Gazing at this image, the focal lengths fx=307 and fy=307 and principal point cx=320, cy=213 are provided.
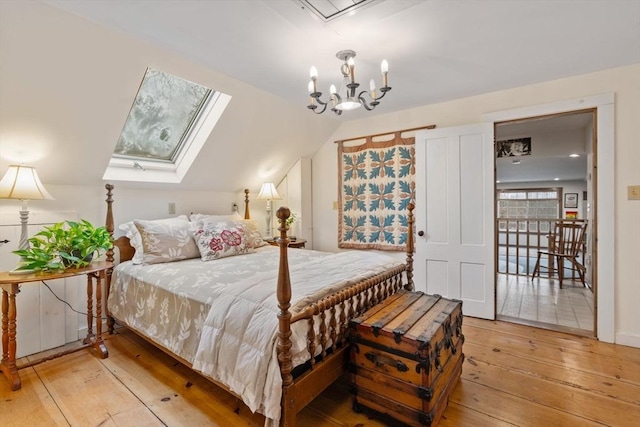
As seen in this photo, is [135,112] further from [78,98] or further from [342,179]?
[342,179]

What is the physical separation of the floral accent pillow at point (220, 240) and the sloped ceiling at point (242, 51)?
3.26ft

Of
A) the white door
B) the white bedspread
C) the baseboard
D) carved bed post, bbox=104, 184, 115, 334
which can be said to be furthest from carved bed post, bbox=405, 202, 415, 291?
carved bed post, bbox=104, 184, 115, 334

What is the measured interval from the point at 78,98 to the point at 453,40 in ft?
8.83

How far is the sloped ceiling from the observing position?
1765 mm

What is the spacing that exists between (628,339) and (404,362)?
2432 millimetres

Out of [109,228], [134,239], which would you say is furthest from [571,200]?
[109,228]

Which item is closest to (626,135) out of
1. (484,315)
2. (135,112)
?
(484,315)

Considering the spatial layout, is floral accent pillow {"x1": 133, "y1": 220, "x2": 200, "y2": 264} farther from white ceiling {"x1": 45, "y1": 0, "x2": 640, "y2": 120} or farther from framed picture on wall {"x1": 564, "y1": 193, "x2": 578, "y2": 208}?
framed picture on wall {"x1": 564, "y1": 193, "x2": 578, "y2": 208}

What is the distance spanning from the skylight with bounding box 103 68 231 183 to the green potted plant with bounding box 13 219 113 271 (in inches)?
31.1

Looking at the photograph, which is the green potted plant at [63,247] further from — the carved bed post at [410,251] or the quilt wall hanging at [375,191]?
the quilt wall hanging at [375,191]

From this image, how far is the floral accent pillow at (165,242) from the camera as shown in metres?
2.62

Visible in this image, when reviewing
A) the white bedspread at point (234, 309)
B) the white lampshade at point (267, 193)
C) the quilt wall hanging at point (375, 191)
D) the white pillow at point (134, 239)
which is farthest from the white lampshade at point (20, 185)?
the quilt wall hanging at point (375, 191)

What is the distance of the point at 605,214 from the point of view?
2.66 meters

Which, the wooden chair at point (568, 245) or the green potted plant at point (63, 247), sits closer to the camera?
the green potted plant at point (63, 247)
